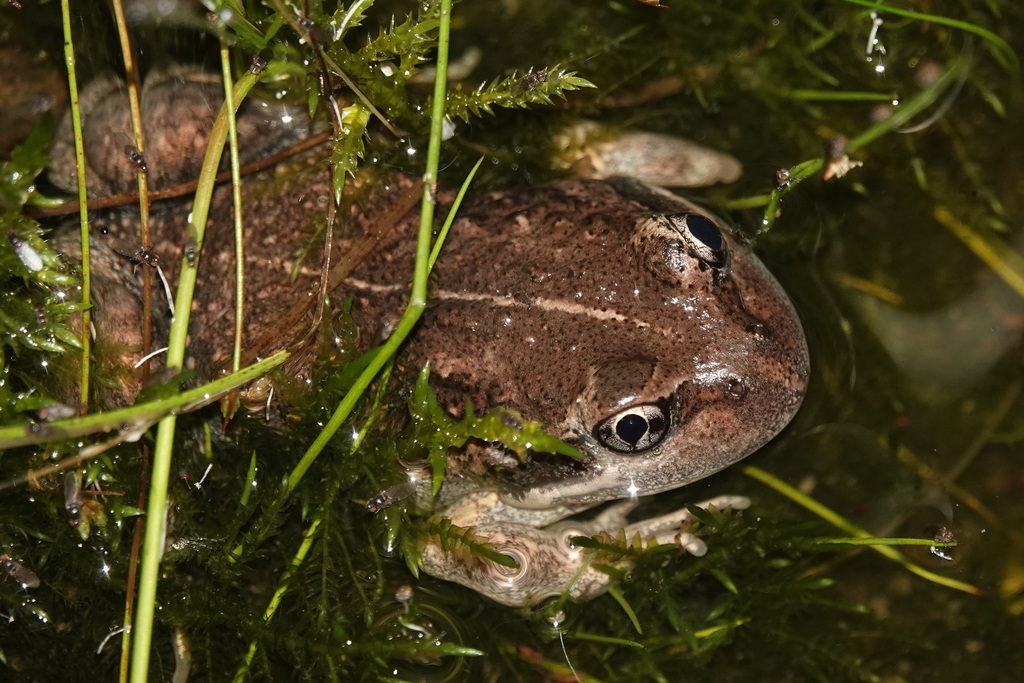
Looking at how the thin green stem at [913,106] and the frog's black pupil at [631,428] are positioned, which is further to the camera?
the thin green stem at [913,106]

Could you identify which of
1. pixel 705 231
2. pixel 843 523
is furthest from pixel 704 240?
pixel 843 523

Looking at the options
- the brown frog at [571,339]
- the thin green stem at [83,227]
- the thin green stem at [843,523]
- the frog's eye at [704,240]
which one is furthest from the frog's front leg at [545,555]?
the thin green stem at [83,227]

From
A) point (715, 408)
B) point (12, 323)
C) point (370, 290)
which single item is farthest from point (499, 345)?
point (12, 323)

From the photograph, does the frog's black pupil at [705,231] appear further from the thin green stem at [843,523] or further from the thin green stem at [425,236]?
the thin green stem at [843,523]

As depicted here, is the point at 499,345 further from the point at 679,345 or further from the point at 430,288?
the point at 679,345

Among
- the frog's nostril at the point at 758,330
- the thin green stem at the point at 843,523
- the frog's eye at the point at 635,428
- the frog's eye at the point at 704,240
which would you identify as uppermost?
the frog's eye at the point at 704,240

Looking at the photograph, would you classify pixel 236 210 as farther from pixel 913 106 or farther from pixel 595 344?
pixel 913 106

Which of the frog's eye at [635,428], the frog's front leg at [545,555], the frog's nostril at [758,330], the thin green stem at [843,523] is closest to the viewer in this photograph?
the frog's eye at [635,428]

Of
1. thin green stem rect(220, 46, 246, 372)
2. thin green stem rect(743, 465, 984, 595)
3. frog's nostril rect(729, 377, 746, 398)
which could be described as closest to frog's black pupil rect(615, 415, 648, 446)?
frog's nostril rect(729, 377, 746, 398)
